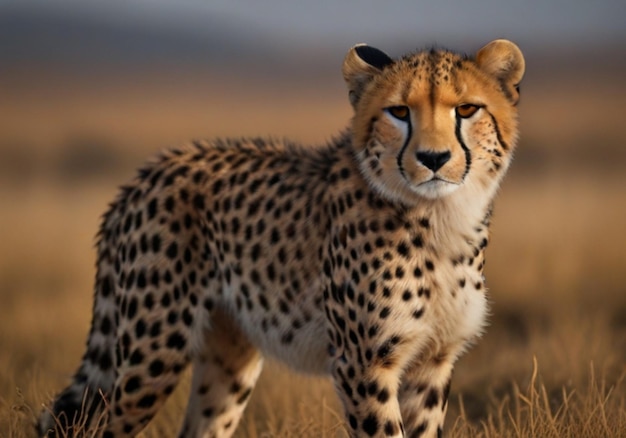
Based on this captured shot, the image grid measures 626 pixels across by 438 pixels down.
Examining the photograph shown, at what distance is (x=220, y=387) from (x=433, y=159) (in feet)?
4.42


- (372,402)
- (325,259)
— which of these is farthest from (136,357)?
(372,402)

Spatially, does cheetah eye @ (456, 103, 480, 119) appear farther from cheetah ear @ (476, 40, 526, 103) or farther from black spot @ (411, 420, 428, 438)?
black spot @ (411, 420, 428, 438)

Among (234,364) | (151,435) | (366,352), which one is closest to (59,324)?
(151,435)

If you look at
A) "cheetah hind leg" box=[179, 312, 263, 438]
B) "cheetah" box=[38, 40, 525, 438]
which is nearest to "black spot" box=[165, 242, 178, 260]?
"cheetah" box=[38, 40, 525, 438]

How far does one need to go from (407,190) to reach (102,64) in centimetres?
5062

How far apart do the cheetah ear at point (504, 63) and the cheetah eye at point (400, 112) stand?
0.31m

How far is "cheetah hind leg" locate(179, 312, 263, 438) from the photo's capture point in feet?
14.1

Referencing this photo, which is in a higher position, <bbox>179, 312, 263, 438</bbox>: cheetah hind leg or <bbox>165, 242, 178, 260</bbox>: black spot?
<bbox>165, 242, 178, 260</bbox>: black spot

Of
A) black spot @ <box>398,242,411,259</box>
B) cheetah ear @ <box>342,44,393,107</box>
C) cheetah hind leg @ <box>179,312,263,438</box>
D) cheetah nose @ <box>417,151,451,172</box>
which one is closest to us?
cheetah nose @ <box>417,151,451,172</box>

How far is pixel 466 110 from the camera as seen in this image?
11.5 ft

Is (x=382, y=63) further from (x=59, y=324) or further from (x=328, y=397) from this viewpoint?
(x=59, y=324)

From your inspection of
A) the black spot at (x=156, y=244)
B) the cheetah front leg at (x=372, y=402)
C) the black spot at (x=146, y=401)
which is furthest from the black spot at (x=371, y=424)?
the black spot at (x=156, y=244)

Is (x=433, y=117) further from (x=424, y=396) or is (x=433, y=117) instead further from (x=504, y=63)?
(x=424, y=396)

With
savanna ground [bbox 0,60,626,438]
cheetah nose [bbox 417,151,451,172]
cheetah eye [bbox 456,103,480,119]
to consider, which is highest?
cheetah eye [bbox 456,103,480,119]
